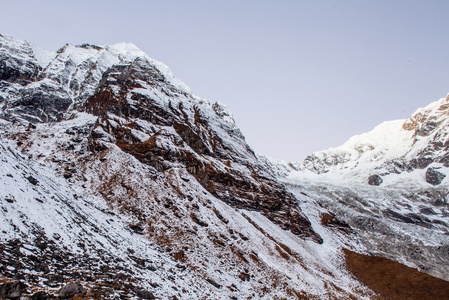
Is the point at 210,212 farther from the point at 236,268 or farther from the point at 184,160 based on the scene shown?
the point at 184,160

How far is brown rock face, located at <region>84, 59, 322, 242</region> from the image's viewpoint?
51.0 m

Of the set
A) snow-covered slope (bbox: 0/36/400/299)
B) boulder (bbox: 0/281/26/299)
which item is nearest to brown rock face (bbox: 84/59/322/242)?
snow-covered slope (bbox: 0/36/400/299)

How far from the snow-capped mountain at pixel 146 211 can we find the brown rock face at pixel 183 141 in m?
0.32

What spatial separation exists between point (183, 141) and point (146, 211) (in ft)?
84.4

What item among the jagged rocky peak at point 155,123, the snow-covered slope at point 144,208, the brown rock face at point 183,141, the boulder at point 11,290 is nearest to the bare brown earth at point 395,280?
the snow-covered slope at point 144,208

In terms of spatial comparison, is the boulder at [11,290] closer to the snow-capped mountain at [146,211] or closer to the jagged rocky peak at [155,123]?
the snow-capped mountain at [146,211]

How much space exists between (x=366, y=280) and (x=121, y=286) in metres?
43.9

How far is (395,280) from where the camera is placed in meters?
41.8

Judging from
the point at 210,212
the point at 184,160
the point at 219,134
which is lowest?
the point at 210,212

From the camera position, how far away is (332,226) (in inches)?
2694

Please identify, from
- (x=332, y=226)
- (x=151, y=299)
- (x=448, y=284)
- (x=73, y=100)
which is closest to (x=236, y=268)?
(x=151, y=299)

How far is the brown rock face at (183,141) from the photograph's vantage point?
5100 cm

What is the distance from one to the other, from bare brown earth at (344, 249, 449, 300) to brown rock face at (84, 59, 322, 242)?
408 inches

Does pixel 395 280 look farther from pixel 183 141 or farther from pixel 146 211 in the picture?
pixel 183 141
